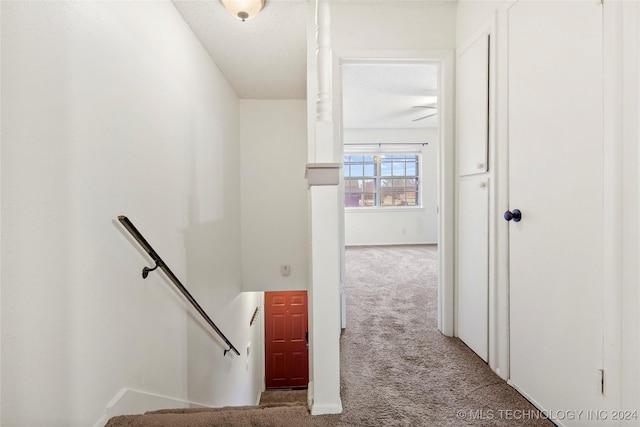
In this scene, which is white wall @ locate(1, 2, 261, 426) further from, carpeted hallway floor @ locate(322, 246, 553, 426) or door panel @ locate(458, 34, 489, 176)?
door panel @ locate(458, 34, 489, 176)

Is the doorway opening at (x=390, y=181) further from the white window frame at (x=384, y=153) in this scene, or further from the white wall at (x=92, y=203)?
the white wall at (x=92, y=203)

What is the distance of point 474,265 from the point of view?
181 centimetres

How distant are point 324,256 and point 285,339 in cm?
441

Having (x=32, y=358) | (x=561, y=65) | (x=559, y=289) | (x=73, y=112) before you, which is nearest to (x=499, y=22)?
(x=561, y=65)

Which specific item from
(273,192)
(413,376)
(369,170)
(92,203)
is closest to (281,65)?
(273,192)

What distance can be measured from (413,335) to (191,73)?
8.05ft

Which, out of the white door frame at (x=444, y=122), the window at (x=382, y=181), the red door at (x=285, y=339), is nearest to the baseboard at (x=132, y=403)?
the white door frame at (x=444, y=122)

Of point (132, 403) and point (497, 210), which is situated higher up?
point (497, 210)

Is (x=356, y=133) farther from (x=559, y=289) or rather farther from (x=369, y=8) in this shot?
(x=559, y=289)

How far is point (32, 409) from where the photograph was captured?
0.89 m

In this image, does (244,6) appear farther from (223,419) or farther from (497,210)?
(223,419)

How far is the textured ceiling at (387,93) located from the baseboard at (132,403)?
2.70 metres

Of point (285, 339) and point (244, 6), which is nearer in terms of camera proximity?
point (244, 6)

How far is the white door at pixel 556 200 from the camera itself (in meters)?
1.09
